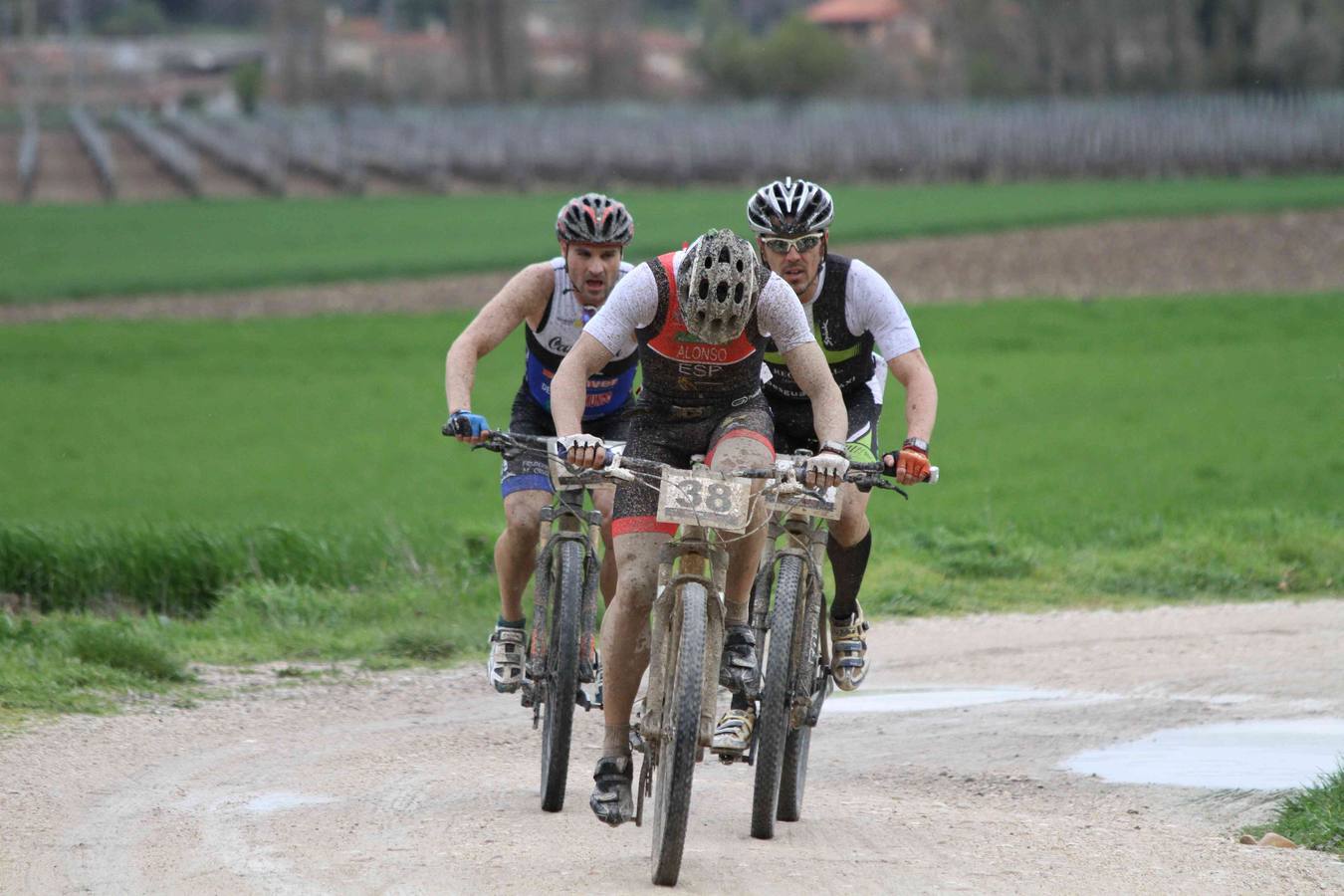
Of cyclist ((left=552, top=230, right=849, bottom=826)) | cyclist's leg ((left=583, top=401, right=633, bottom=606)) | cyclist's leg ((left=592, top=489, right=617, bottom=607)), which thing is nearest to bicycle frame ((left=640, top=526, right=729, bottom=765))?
cyclist ((left=552, top=230, right=849, bottom=826))

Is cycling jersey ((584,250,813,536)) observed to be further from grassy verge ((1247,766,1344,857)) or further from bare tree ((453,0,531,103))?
bare tree ((453,0,531,103))

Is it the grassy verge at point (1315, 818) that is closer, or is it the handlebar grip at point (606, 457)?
the handlebar grip at point (606, 457)

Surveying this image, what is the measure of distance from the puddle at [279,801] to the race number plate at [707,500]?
2.07 m

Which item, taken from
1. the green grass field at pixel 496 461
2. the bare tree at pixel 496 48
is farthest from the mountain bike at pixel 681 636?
the bare tree at pixel 496 48

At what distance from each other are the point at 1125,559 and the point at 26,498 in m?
8.98

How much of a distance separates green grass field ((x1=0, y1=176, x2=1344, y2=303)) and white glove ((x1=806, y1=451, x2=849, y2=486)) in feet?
93.6

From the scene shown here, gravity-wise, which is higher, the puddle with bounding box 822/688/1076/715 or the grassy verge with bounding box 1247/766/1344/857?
the grassy verge with bounding box 1247/766/1344/857

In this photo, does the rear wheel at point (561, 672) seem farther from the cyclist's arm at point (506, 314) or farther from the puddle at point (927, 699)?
the puddle at point (927, 699)

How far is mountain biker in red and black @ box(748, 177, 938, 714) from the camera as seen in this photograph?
729 cm

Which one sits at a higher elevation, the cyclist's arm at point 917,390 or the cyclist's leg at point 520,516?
the cyclist's arm at point 917,390

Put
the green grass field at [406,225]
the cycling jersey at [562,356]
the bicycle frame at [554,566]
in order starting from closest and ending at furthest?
the bicycle frame at [554,566] < the cycling jersey at [562,356] < the green grass field at [406,225]

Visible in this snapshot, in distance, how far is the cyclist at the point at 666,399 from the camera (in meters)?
6.54

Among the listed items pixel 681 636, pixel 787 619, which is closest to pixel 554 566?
pixel 787 619

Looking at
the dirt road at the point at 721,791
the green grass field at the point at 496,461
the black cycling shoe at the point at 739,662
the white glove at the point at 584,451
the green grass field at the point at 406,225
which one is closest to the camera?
the dirt road at the point at 721,791
